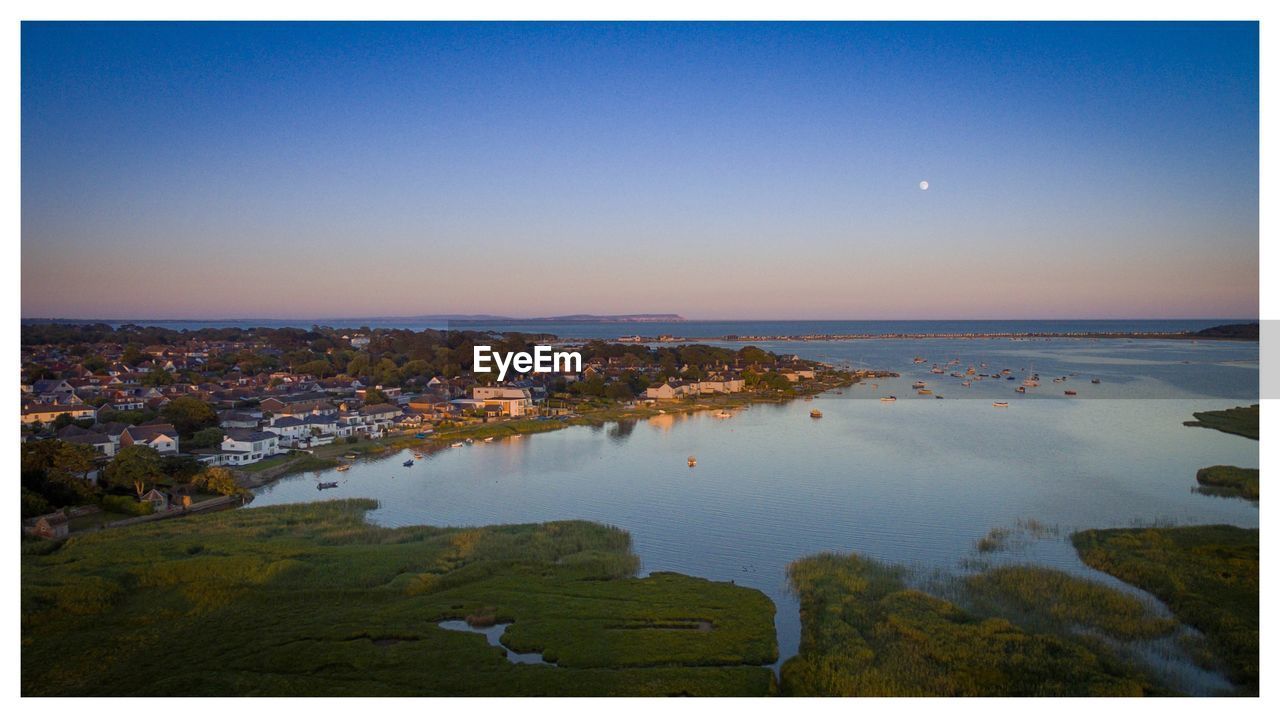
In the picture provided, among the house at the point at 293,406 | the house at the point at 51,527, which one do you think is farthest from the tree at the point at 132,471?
the house at the point at 293,406

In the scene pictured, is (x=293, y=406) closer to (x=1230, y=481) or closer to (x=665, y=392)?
(x=665, y=392)

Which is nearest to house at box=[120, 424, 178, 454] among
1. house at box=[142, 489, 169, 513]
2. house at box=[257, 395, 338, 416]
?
house at box=[142, 489, 169, 513]

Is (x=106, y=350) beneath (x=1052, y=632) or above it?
above

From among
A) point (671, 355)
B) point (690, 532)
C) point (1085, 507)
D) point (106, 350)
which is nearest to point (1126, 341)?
point (671, 355)

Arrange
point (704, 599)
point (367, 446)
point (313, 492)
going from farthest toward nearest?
point (367, 446) < point (313, 492) < point (704, 599)

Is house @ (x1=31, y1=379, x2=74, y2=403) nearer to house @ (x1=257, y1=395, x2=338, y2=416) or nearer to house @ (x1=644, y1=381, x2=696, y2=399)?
house @ (x1=257, y1=395, x2=338, y2=416)

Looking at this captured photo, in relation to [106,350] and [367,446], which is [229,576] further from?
[106,350]

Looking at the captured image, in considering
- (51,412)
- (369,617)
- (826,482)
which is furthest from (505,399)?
(369,617)
